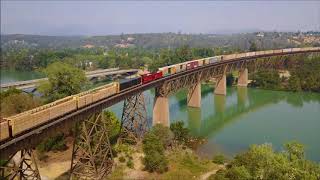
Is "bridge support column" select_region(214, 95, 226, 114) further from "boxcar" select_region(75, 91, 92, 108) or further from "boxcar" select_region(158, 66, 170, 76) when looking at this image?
"boxcar" select_region(75, 91, 92, 108)

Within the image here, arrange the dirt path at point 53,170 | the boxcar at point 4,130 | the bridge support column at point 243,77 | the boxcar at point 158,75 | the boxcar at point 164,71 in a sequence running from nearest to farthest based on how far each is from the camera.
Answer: the boxcar at point 4,130
the dirt path at point 53,170
the boxcar at point 158,75
the boxcar at point 164,71
the bridge support column at point 243,77

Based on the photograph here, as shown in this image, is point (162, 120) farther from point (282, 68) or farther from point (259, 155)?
point (282, 68)

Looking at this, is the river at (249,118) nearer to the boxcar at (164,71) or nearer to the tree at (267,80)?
the tree at (267,80)

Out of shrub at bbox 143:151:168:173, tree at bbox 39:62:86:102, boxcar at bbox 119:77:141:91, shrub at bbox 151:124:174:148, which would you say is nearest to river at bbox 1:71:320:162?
shrub at bbox 151:124:174:148

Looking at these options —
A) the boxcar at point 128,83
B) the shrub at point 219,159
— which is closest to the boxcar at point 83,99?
the boxcar at point 128,83

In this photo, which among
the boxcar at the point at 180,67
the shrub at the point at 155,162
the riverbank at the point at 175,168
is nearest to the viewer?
the riverbank at the point at 175,168

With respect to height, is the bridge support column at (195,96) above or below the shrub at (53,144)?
above

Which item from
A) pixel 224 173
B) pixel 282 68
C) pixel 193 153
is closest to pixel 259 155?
pixel 224 173
